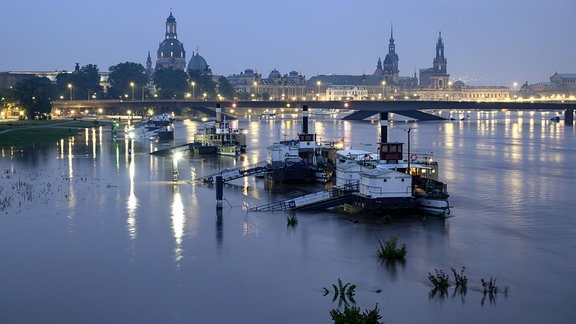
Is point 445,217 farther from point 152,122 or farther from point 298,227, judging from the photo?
point 152,122

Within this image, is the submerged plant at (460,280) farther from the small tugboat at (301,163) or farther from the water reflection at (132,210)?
the small tugboat at (301,163)

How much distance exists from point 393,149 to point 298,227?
1045 cm

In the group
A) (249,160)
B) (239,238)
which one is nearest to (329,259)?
(239,238)

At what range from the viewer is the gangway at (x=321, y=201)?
44.4m

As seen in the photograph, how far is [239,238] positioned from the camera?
38.1 metres

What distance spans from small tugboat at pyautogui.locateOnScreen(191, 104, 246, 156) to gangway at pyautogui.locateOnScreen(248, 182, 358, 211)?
37.0 m

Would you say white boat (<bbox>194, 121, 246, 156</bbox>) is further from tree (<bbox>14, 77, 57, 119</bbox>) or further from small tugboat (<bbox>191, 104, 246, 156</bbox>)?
tree (<bbox>14, 77, 57, 119</bbox>)

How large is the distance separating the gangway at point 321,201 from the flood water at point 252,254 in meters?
0.99

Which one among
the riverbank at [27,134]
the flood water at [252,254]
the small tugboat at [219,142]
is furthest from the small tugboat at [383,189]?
the riverbank at [27,134]

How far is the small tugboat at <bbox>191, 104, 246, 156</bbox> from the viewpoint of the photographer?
83188 millimetres

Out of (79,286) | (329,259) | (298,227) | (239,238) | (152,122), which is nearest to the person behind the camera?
(79,286)

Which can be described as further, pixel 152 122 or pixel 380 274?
pixel 152 122

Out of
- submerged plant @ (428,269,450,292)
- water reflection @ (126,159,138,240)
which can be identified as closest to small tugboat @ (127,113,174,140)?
water reflection @ (126,159,138,240)

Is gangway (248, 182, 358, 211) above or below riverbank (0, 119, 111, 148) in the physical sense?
below
